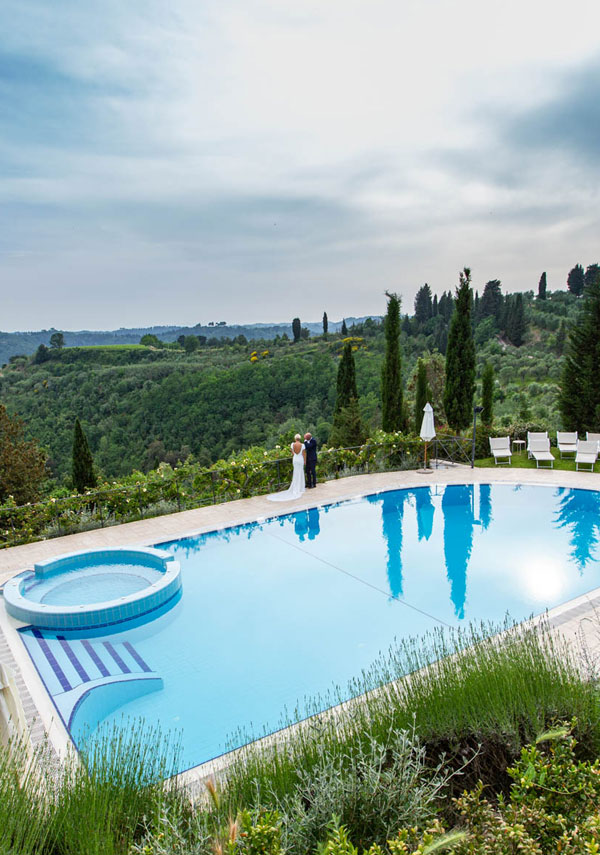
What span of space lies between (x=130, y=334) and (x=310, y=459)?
4667 centimetres

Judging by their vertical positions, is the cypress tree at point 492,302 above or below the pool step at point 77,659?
above

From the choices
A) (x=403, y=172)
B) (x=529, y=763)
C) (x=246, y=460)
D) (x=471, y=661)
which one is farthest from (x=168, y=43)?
(x=529, y=763)

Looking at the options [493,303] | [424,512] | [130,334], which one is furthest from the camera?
[130,334]

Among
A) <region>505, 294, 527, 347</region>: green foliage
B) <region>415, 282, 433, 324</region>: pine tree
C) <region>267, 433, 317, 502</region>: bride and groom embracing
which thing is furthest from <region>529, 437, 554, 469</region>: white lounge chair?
<region>415, 282, 433, 324</region>: pine tree

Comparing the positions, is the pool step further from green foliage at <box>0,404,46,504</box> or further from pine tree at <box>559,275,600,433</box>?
pine tree at <box>559,275,600,433</box>

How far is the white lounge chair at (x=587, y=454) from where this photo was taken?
12.7 m

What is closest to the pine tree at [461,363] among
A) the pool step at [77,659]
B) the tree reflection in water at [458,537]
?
the tree reflection in water at [458,537]

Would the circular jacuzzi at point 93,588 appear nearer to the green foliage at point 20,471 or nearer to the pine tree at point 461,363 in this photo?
the green foliage at point 20,471

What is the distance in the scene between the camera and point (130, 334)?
53.9 meters

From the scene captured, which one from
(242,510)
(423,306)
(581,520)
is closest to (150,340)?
(423,306)

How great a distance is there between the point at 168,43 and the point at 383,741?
38.4ft

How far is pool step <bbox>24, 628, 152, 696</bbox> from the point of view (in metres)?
5.52

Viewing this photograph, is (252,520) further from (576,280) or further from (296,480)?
(576,280)

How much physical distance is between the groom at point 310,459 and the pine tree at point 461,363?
6.21m
